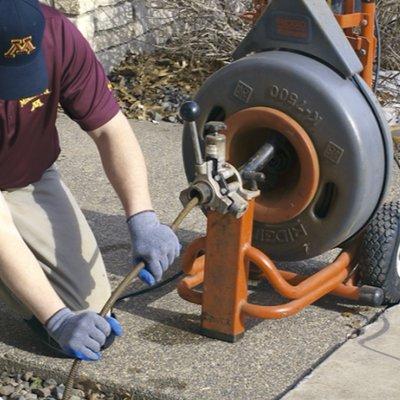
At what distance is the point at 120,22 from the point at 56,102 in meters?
3.83

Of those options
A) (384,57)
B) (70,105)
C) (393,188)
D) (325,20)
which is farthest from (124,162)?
(384,57)

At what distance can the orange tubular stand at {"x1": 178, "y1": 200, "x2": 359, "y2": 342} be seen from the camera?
3.71m

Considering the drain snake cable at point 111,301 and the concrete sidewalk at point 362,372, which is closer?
the drain snake cable at point 111,301

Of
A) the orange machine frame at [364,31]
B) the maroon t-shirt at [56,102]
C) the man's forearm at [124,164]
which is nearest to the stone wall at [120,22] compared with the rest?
the orange machine frame at [364,31]

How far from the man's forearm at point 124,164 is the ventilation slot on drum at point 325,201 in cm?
66

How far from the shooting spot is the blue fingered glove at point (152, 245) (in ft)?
10.8

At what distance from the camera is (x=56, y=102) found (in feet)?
12.0

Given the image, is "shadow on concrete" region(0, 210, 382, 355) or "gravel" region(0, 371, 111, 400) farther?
"shadow on concrete" region(0, 210, 382, 355)

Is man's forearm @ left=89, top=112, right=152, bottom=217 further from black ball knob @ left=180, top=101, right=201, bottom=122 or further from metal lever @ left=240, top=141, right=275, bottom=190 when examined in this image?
metal lever @ left=240, top=141, right=275, bottom=190

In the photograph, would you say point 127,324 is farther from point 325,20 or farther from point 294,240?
point 325,20

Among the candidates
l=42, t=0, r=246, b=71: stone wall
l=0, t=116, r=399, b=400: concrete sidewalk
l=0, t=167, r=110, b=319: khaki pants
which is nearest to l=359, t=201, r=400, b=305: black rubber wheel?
l=0, t=116, r=399, b=400: concrete sidewalk

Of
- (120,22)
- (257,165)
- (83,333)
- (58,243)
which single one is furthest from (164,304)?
(120,22)

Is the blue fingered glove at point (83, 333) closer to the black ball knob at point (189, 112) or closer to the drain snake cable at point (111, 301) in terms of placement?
the drain snake cable at point (111, 301)

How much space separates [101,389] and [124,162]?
75 cm
